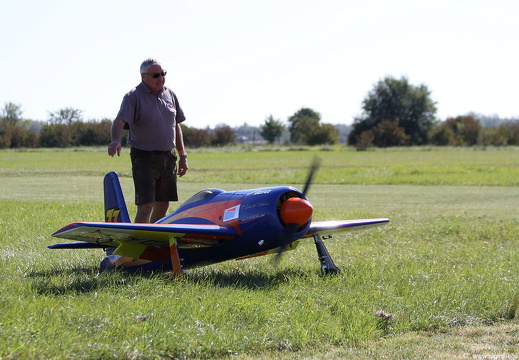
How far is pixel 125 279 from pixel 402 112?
10570cm

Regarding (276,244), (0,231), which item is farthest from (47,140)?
(276,244)

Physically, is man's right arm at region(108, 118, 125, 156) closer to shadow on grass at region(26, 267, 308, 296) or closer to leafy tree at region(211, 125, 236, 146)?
shadow on grass at region(26, 267, 308, 296)

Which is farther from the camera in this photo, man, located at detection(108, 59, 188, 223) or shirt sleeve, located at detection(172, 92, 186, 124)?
shirt sleeve, located at detection(172, 92, 186, 124)

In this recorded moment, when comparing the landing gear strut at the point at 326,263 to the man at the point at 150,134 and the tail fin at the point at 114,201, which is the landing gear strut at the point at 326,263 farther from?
the tail fin at the point at 114,201

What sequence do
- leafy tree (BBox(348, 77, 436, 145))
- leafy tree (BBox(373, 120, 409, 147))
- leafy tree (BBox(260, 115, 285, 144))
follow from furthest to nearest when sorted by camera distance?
leafy tree (BBox(260, 115, 285, 144))
leafy tree (BBox(348, 77, 436, 145))
leafy tree (BBox(373, 120, 409, 147))

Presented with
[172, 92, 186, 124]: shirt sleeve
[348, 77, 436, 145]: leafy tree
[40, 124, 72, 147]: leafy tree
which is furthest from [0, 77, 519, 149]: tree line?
[172, 92, 186, 124]: shirt sleeve

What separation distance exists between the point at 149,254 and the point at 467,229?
6.47m

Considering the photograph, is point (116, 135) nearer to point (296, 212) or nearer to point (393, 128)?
point (296, 212)

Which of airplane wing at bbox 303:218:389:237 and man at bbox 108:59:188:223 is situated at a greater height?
man at bbox 108:59:188:223

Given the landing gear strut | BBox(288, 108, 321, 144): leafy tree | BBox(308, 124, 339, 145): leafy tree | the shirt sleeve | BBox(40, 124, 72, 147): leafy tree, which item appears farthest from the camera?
BBox(288, 108, 321, 144): leafy tree

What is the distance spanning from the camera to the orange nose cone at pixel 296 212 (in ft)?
21.7

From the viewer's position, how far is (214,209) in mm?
7113

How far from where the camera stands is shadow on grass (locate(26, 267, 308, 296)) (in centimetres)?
602

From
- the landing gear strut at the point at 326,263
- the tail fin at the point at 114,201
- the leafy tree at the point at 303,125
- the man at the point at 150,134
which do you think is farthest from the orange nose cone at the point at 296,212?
the leafy tree at the point at 303,125
